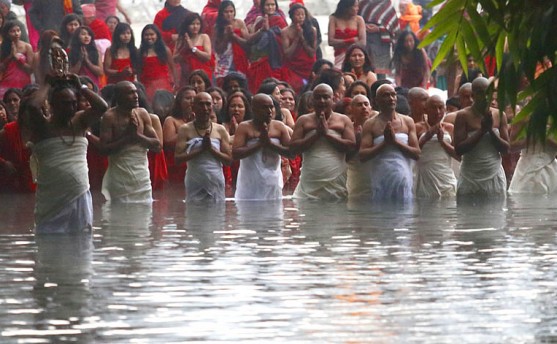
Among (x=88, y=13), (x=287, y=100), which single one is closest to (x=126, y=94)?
(x=287, y=100)

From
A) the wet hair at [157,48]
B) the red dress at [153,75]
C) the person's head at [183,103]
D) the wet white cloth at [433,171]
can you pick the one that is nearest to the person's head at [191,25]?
the wet hair at [157,48]

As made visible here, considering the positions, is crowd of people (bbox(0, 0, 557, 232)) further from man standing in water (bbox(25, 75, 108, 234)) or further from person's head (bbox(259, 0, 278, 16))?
man standing in water (bbox(25, 75, 108, 234))

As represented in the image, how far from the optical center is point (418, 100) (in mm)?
23219

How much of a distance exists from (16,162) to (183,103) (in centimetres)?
239

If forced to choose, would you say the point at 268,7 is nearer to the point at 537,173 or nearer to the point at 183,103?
the point at 183,103

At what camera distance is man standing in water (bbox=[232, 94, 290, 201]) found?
2259 centimetres

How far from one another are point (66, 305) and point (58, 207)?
5056 millimetres

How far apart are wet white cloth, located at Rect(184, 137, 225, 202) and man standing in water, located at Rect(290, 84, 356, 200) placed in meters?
1.02

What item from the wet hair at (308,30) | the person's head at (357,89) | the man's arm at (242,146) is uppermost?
the wet hair at (308,30)

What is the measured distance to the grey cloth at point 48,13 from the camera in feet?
93.9

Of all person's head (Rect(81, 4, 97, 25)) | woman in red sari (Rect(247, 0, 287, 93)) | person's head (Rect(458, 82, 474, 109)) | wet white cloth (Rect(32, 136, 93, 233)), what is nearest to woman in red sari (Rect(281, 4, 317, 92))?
woman in red sari (Rect(247, 0, 287, 93))

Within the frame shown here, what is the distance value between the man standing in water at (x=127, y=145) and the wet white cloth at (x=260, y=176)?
1191 mm

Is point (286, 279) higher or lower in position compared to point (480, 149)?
lower

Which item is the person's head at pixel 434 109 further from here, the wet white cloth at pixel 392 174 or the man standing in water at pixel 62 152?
the man standing in water at pixel 62 152
